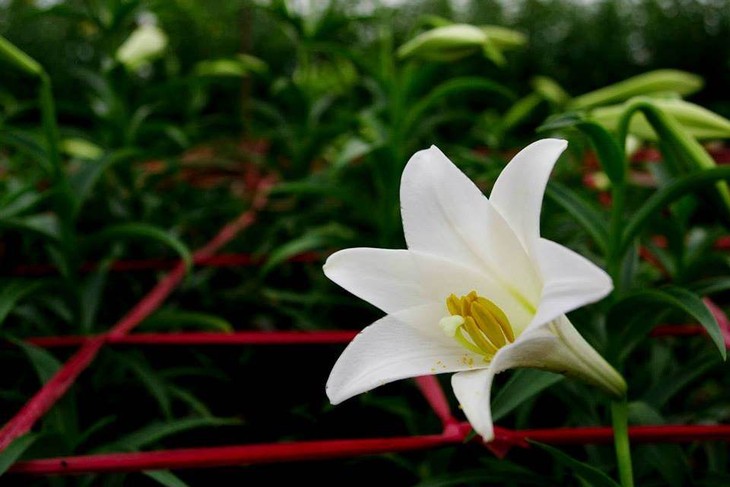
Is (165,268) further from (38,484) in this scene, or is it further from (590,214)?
(590,214)

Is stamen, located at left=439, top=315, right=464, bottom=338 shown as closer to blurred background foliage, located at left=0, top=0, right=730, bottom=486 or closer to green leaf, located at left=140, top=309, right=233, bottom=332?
blurred background foliage, located at left=0, top=0, right=730, bottom=486

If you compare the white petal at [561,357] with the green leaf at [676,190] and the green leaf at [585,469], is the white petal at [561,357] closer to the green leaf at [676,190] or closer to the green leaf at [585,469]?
the green leaf at [585,469]

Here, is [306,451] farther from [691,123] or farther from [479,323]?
[691,123]

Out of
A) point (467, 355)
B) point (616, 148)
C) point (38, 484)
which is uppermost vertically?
point (616, 148)

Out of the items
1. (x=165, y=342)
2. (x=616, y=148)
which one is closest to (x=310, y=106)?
(x=165, y=342)

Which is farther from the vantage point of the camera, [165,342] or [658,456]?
[165,342]

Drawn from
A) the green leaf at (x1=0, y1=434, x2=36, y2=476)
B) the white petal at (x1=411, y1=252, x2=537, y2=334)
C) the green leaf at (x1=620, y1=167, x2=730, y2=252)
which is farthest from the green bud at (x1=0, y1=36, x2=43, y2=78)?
the green leaf at (x1=620, y1=167, x2=730, y2=252)

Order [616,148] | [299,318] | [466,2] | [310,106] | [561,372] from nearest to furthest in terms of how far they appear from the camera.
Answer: [561,372], [616,148], [299,318], [310,106], [466,2]
